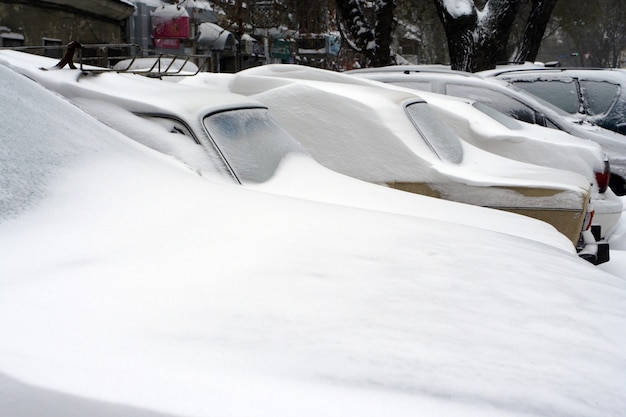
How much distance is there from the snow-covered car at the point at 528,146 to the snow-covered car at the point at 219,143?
7.90 ft

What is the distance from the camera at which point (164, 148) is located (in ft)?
12.7

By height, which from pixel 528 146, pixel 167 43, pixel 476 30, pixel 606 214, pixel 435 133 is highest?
pixel 476 30

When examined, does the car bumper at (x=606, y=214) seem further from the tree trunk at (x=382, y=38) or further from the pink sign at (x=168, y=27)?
the pink sign at (x=168, y=27)

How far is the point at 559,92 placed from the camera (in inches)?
404

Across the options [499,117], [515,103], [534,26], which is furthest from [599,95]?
[534,26]

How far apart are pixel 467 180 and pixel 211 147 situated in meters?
2.01

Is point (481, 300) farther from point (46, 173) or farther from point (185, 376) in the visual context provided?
point (46, 173)

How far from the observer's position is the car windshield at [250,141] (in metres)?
4.12

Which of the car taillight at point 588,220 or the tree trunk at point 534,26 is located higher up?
the tree trunk at point 534,26

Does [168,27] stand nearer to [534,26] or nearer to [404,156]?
[534,26]

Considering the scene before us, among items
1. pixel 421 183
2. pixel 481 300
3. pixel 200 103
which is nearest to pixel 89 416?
pixel 481 300

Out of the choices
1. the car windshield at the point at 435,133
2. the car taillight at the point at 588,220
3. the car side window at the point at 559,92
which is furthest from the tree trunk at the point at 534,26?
the car taillight at the point at 588,220

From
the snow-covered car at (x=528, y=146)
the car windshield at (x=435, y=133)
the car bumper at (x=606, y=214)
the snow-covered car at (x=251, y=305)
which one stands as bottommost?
the car bumper at (x=606, y=214)

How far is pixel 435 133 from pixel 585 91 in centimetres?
493
